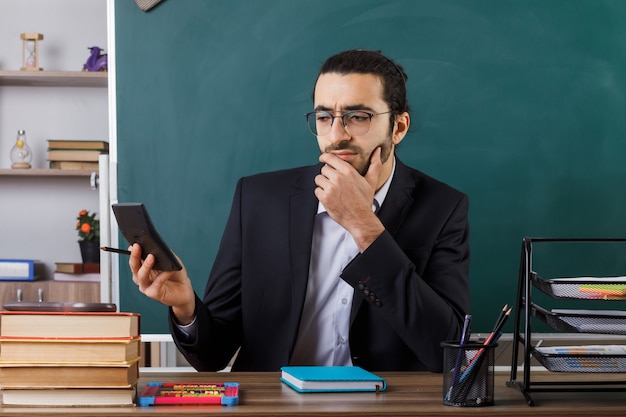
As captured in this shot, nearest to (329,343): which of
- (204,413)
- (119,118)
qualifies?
(204,413)

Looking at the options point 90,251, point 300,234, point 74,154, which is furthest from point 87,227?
point 300,234

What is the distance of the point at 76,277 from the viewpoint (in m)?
3.76

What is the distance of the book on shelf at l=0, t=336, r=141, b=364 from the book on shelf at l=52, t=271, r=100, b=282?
2.58 metres

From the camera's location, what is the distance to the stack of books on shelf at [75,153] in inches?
150

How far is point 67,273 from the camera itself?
3760 mm

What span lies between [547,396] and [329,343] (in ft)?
2.00

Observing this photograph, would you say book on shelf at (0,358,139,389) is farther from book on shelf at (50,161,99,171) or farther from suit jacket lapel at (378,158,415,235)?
book on shelf at (50,161,99,171)

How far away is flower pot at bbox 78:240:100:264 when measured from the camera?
3.78 meters

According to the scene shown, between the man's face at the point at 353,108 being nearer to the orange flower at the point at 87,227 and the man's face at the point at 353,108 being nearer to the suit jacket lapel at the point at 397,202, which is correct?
the suit jacket lapel at the point at 397,202

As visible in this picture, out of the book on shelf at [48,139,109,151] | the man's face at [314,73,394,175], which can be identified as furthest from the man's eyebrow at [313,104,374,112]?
the book on shelf at [48,139,109,151]

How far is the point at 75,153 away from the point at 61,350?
278 cm

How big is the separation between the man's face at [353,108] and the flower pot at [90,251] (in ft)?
7.20

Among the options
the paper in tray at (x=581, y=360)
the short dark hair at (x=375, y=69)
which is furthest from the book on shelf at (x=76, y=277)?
the paper in tray at (x=581, y=360)

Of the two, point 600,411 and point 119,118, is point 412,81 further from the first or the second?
point 600,411
